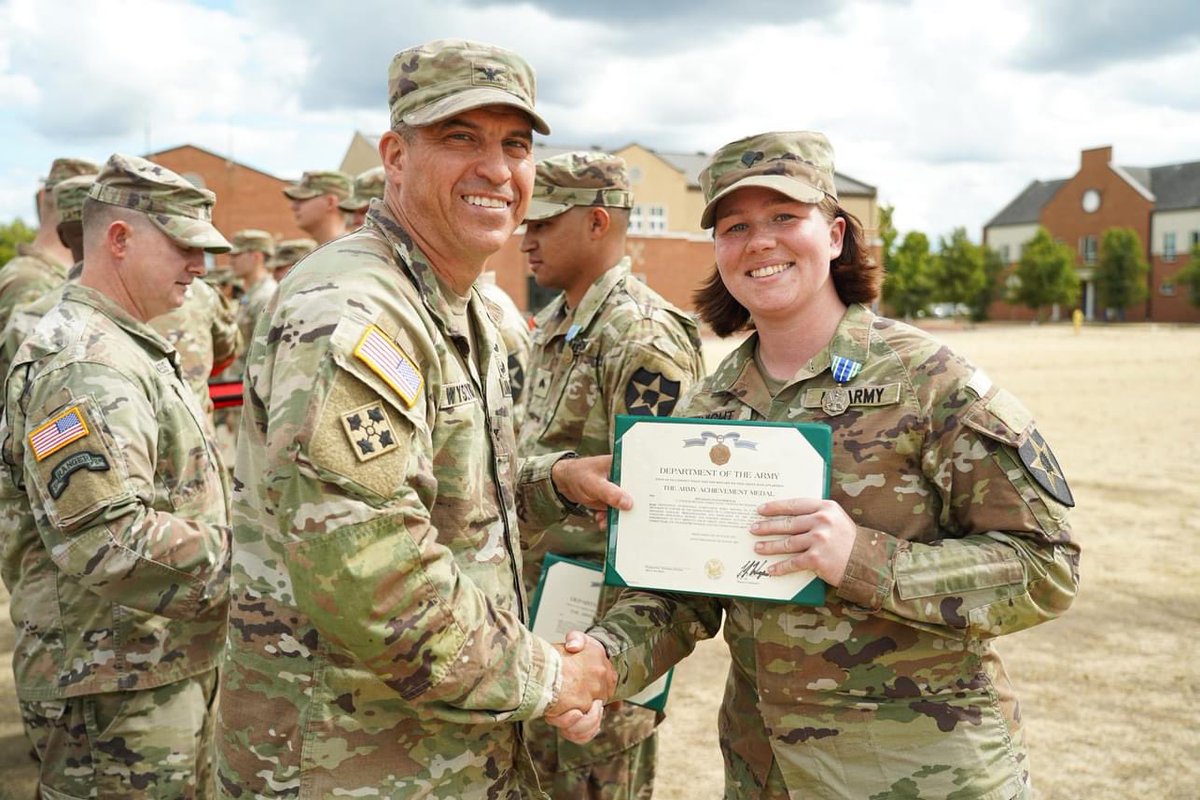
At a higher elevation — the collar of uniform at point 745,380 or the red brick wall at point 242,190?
the red brick wall at point 242,190

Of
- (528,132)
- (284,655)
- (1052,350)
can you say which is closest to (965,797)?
(284,655)

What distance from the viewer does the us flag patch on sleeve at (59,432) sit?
10.3 ft

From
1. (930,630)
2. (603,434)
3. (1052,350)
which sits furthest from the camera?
(1052,350)

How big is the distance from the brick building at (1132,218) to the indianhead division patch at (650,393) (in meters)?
67.0

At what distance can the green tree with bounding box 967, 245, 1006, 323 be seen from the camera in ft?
209

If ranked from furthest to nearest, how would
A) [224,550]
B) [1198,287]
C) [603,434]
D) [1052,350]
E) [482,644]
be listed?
[1198,287], [1052,350], [603,434], [224,550], [482,644]

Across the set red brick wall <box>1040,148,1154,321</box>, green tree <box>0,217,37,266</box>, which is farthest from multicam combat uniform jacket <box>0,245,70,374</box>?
red brick wall <box>1040,148,1154,321</box>

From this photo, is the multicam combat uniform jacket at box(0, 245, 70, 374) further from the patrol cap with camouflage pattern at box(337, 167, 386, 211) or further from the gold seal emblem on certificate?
the gold seal emblem on certificate

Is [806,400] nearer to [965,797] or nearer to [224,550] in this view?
[965,797]

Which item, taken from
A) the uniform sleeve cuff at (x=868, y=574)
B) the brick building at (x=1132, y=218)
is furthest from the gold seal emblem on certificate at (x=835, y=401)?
the brick building at (x=1132, y=218)

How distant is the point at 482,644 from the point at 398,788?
0.43 meters

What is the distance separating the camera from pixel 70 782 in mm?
3473

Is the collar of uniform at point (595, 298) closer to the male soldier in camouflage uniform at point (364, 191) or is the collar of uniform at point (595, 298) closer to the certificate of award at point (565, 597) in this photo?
the certificate of award at point (565, 597)

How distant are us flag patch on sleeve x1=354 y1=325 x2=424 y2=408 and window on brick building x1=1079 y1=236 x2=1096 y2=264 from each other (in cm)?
7610
